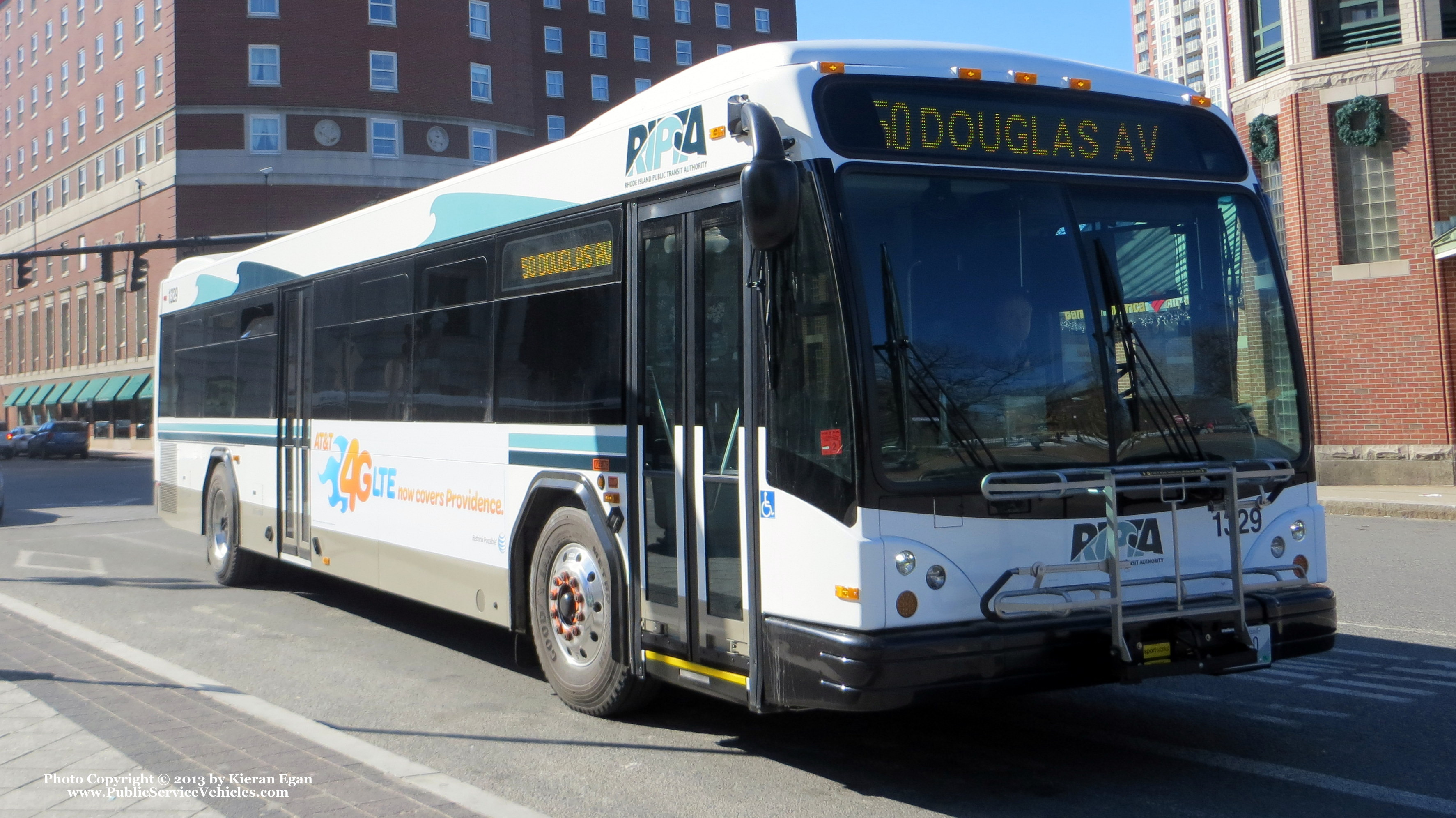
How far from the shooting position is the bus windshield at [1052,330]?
207 inches

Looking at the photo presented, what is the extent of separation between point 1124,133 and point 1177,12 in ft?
499

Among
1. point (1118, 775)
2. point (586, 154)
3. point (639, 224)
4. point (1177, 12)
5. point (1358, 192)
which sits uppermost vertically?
point (1177, 12)

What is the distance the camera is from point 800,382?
17.6 ft

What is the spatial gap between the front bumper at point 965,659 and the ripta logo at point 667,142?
87.7 inches

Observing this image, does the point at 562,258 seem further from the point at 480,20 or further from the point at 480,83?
the point at 480,20

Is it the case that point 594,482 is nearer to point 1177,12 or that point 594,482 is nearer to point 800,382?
point 800,382

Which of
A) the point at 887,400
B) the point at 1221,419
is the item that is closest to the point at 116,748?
the point at 887,400

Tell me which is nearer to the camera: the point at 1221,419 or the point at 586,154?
the point at 1221,419

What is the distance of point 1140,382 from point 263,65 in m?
55.0

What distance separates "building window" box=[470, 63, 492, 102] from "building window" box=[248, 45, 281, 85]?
27.4 feet

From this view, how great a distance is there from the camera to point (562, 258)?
284 inches

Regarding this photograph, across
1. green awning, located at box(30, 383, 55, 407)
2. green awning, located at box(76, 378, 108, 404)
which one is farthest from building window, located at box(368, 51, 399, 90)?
green awning, located at box(30, 383, 55, 407)

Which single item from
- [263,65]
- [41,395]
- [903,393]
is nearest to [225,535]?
[903,393]

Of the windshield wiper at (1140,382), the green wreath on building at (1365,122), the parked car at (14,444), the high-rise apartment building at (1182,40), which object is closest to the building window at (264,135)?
the parked car at (14,444)
